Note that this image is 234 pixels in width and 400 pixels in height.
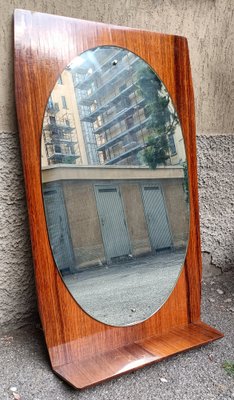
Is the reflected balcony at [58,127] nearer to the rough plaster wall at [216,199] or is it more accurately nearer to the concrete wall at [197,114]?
the concrete wall at [197,114]

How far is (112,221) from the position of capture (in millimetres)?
1435

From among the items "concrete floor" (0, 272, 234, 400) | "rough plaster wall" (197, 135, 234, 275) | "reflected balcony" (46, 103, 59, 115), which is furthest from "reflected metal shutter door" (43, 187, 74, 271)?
"rough plaster wall" (197, 135, 234, 275)

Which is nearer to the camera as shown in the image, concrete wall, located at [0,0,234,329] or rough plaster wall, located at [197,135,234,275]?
concrete wall, located at [0,0,234,329]

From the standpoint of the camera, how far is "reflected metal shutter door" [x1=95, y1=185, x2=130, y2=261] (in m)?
1.41

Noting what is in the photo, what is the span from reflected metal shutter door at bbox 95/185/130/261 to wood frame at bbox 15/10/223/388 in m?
0.21

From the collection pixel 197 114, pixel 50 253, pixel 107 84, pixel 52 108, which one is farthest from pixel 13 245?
pixel 197 114

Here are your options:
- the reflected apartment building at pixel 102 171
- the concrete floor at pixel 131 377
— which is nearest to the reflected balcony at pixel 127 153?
the reflected apartment building at pixel 102 171

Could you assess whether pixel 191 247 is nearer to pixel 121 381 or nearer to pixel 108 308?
pixel 108 308

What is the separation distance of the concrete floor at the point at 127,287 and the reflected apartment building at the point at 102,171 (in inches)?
1.5

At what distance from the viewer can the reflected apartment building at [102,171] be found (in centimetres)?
132

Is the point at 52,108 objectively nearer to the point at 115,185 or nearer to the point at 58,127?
the point at 58,127

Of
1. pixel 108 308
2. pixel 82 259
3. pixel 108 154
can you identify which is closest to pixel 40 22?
pixel 108 154

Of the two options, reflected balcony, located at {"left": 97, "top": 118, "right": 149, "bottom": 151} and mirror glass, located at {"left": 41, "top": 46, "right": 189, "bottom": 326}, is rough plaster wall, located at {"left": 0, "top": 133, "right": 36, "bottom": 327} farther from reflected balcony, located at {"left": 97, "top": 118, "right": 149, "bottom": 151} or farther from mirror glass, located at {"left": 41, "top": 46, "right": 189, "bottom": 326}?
reflected balcony, located at {"left": 97, "top": 118, "right": 149, "bottom": 151}

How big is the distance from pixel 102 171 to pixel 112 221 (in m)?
0.19
